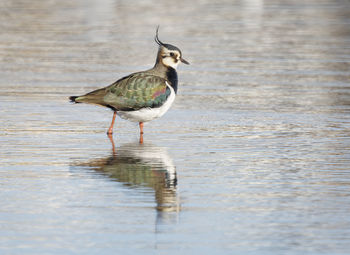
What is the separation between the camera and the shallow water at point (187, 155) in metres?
8.96

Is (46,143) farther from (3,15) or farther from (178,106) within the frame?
(3,15)

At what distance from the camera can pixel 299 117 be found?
15.9 m

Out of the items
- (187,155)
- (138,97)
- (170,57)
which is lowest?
(187,155)

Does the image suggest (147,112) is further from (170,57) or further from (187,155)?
(187,155)

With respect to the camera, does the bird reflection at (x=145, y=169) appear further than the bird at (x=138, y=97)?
No

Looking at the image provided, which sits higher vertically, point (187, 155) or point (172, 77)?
point (172, 77)

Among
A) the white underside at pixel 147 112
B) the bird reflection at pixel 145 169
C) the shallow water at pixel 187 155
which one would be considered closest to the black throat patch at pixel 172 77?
the white underside at pixel 147 112

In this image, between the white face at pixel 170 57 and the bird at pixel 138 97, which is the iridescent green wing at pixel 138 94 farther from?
the white face at pixel 170 57

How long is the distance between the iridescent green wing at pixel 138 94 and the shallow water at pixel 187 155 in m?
0.51

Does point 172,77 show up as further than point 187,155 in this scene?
Yes

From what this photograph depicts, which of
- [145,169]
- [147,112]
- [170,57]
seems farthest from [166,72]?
[145,169]

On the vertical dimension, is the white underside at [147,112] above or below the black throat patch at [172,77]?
below

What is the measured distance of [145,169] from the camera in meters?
11.8

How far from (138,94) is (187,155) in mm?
1887
